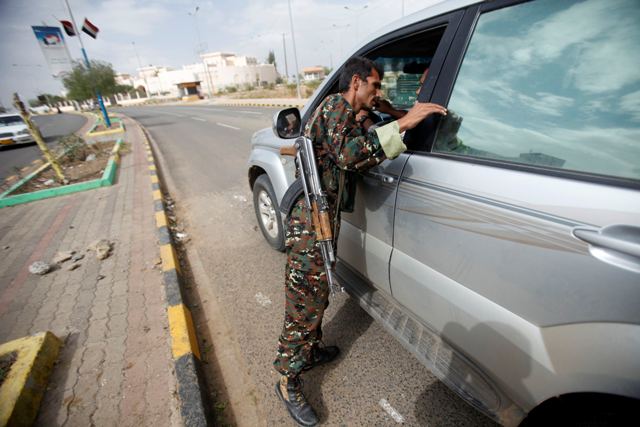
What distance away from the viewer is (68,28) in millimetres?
14078

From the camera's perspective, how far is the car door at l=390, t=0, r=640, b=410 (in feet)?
2.97

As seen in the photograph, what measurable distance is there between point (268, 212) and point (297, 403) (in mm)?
1955

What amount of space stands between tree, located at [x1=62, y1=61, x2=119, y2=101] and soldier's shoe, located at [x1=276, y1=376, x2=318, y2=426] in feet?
64.9

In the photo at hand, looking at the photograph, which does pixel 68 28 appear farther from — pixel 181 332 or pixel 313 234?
pixel 313 234

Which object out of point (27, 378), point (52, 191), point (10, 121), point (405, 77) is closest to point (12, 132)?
point (10, 121)

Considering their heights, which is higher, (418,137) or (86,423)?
(418,137)

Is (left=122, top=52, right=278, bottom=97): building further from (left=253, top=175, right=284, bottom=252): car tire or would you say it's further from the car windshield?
(left=253, top=175, right=284, bottom=252): car tire

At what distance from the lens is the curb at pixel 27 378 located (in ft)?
5.54

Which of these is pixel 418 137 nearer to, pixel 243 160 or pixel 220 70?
pixel 243 160

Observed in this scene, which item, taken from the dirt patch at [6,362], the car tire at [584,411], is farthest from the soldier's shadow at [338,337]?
the dirt patch at [6,362]

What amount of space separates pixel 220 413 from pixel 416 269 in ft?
4.68

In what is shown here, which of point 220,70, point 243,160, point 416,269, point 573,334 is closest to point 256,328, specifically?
point 416,269

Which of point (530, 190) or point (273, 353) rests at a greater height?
point (530, 190)

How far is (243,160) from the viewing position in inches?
299
